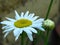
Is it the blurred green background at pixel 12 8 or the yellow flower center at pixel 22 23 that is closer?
the yellow flower center at pixel 22 23

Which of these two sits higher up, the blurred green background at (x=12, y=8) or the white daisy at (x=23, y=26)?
the blurred green background at (x=12, y=8)

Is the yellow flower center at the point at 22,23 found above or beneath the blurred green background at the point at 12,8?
beneath

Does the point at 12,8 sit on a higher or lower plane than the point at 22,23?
higher

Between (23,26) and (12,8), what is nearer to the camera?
(23,26)

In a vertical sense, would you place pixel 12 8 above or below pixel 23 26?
above

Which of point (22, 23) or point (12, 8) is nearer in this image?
point (22, 23)

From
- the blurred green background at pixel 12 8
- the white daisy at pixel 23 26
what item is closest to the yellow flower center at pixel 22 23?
the white daisy at pixel 23 26

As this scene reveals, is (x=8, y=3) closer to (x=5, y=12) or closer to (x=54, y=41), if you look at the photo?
(x=5, y=12)

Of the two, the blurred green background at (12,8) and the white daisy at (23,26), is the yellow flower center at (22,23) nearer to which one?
the white daisy at (23,26)

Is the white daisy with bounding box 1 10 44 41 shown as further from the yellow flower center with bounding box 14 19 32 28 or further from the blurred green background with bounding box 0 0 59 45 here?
the blurred green background with bounding box 0 0 59 45

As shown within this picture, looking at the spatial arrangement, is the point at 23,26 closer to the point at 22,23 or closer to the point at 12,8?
the point at 22,23

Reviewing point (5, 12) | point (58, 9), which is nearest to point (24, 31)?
point (5, 12)

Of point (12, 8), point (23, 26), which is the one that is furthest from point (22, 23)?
point (12, 8)
